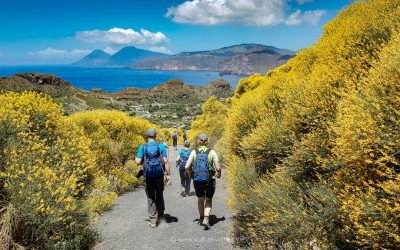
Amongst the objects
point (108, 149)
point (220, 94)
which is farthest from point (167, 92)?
point (108, 149)

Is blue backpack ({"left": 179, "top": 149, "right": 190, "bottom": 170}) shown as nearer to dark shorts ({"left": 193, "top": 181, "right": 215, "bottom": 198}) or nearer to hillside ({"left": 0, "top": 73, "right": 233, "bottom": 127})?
dark shorts ({"left": 193, "top": 181, "right": 215, "bottom": 198})

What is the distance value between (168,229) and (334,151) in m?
5.07

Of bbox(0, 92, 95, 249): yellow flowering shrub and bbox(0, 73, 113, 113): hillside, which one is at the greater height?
bbox(0, 92, 95, 249): yellow flowering shrub

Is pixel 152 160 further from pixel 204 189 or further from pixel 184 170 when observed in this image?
pixel 184 170

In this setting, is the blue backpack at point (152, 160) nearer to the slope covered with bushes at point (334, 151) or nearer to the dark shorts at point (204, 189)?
the dark shorts at point (204, 189)

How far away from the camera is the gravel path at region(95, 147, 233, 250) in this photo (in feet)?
25.3

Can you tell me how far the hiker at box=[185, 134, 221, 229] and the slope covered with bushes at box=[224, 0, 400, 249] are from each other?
2.74ft

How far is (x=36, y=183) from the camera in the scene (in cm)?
539

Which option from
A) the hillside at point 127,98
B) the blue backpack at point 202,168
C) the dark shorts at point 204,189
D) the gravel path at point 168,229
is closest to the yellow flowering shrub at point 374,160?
the blue backpack at point 202,168

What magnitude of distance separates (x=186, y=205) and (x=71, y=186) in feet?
20.4

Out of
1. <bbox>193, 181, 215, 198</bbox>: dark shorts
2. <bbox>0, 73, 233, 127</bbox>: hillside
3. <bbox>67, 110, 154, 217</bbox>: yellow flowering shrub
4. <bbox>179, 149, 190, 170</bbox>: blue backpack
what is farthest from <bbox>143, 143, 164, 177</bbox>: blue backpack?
<bbox>0, 73, 233, 127</bbox>: hillside

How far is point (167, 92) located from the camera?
194 metres

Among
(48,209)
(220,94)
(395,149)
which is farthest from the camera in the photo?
(220,94)

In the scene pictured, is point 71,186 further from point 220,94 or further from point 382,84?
point 220,94
